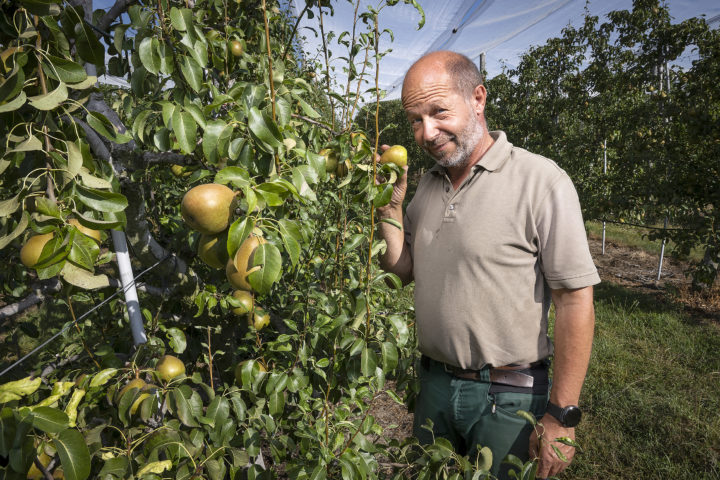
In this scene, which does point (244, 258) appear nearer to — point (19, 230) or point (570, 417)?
point (19, 230)

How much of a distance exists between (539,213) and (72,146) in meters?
1.32

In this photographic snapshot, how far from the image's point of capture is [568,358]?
1.38 m

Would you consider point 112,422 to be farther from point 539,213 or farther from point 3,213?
point 539,213

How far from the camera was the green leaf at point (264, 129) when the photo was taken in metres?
0.89

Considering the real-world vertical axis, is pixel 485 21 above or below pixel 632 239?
above

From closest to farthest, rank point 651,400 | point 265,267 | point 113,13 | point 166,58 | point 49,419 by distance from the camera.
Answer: point 49,419, point 265,267, point 166,58, point 113,13, point 651,400

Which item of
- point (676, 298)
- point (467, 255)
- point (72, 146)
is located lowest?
point (676, 298)

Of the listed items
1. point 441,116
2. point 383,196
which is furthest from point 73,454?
point 441,116

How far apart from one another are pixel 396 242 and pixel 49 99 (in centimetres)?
122

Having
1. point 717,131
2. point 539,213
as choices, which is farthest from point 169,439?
point 717,131

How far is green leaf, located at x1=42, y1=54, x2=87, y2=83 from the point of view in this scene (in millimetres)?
824

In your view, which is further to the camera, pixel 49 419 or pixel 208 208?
pixel 208 208

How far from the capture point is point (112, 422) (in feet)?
4.50

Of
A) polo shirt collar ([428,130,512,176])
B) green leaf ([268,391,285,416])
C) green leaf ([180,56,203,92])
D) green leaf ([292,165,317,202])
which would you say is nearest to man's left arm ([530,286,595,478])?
polo shirt collar ([428,130,512,176])
